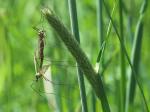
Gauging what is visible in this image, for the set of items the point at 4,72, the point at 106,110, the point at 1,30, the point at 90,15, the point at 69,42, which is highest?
the point at 90,15

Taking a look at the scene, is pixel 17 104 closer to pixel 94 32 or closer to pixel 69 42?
pixel 94 32

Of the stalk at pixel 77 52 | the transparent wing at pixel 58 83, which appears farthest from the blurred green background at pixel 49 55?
the stalk at pixel 77 52

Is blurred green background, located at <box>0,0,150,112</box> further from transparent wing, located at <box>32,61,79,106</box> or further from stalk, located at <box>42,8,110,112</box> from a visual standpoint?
stalk, located at <box>42,8,110,112</box>

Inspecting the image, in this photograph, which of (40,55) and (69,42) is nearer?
(69,42)

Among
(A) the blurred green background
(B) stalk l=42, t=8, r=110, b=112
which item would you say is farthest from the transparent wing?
(B) stalk l=42, t=8, r=110, b=112

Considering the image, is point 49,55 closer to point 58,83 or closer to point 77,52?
point 58,83

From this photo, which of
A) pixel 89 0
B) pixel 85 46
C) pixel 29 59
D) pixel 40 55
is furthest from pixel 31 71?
pixel 40 55
